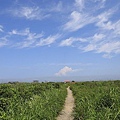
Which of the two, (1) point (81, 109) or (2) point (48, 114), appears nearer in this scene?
(2) point (48, 114)

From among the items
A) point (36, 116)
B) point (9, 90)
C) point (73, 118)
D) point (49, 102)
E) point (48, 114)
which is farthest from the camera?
point (9, 90)

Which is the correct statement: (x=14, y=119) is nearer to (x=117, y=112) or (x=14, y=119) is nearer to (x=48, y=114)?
(x=48, y=114)

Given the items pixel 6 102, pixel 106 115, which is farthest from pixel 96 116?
pixel 6 102

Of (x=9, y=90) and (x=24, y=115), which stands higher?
(x=9, y=90)

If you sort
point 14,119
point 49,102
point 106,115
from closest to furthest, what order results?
1. point 14,119
2. point 106,115
3. point 49,102

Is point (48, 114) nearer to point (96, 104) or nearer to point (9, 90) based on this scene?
Answer: point (96, 104)

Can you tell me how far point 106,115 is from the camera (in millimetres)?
10516

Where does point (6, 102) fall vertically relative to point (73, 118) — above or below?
above

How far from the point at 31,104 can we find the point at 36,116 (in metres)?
1.55

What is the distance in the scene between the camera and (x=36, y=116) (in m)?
11.3

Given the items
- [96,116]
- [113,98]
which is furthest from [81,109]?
[96,116]

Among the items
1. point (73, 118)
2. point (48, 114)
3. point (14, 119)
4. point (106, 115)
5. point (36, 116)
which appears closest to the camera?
point (14, 119)

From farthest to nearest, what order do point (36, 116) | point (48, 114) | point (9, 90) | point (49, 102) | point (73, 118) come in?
point (9, 90) → point (49, 102) → point (73, 118) → point (48, 114) → point (36, 116)

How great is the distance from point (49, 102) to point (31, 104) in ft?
8.61
